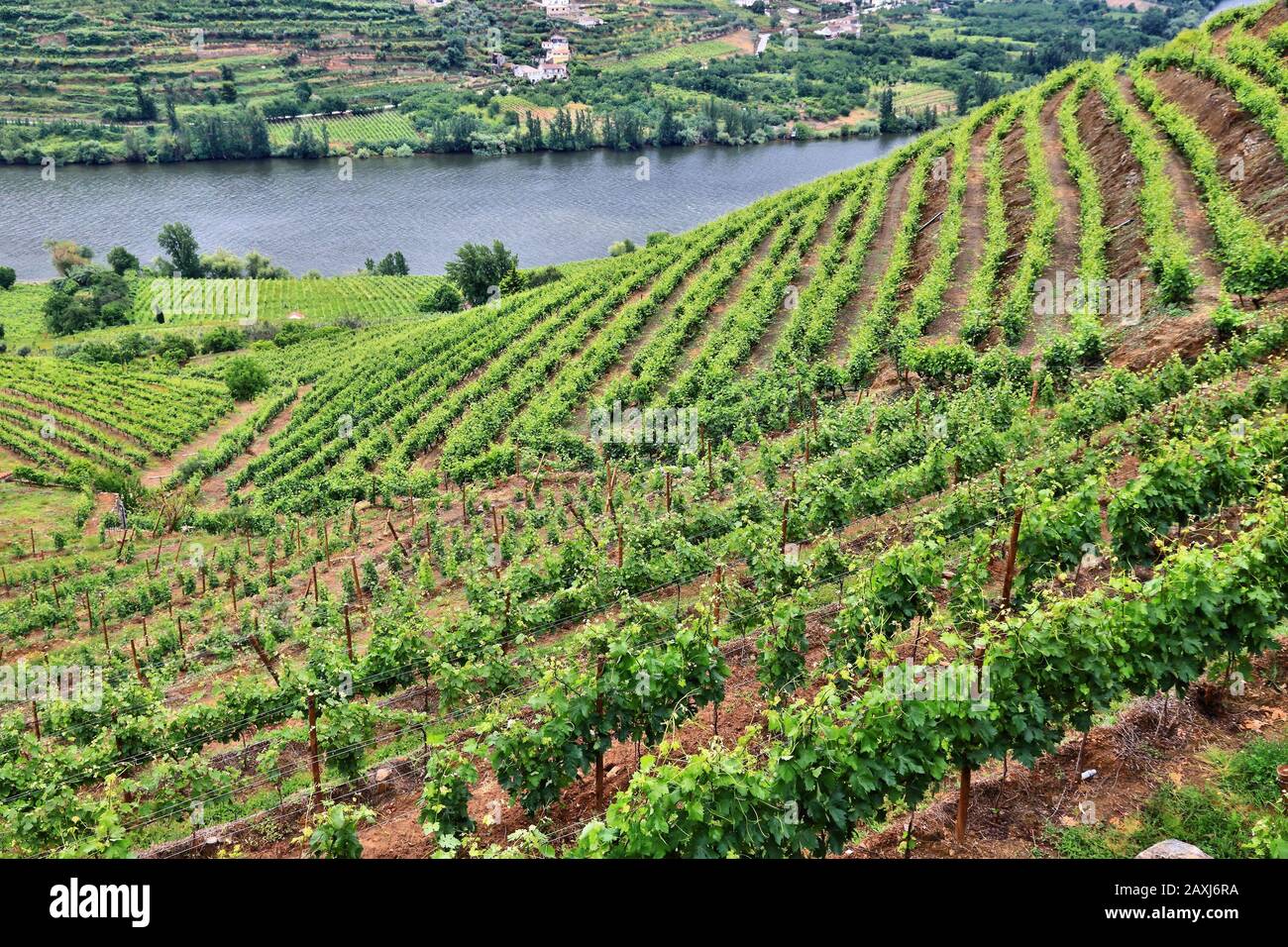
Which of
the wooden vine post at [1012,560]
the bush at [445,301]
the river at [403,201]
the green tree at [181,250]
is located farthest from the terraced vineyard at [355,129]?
the wooden vine post at [1012,560]

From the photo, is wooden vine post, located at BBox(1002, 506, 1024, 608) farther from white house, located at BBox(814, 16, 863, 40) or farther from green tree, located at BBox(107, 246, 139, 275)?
white house, located at BBox(814, 16, 863, 40)

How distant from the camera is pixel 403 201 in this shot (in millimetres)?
119438

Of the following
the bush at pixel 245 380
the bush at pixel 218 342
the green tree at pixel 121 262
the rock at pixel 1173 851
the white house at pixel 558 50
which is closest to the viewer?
the rock at pixel 1173 851

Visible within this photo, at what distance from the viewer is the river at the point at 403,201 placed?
343 ft

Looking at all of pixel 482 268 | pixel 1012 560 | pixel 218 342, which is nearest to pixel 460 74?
pixel 482 268

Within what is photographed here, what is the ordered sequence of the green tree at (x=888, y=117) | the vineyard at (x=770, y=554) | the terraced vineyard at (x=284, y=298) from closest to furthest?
1. the vineyard at (x=770, y=554)
2. the terraced vineyard at (x=284, y=298)
3. the green tree at (x=888, y=117)

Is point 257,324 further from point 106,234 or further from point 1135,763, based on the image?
point 1135,763

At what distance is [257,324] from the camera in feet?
249

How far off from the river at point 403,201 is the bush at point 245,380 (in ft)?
156

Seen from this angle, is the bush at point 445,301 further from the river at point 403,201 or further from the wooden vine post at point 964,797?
the wooden vine post at point 964,797

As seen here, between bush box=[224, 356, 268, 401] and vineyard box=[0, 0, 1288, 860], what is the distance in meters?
6.58

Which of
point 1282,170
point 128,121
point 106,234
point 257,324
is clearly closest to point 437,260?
point 257,324

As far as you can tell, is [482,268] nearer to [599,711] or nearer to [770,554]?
[770,554]

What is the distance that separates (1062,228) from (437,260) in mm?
80128
